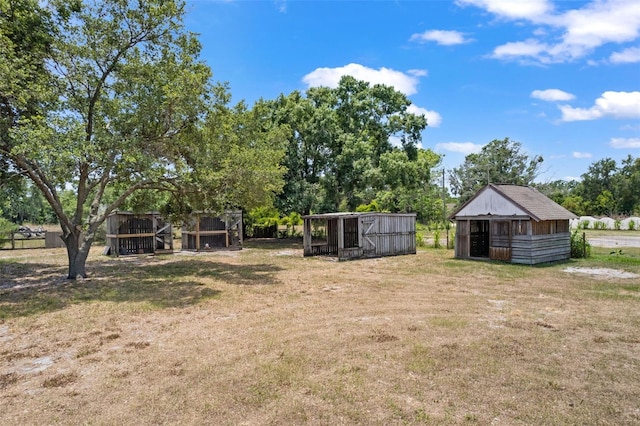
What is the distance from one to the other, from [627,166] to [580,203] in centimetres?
1198

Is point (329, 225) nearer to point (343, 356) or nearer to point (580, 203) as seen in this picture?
point (343, 356)

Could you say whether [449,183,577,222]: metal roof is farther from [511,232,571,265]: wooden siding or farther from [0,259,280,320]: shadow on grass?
[0,259,280,320]: shadow on grass

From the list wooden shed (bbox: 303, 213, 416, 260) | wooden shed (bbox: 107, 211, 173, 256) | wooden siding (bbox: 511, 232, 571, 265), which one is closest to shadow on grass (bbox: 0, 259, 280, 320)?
wooden shed (bbox: 107, 211, 173, 256)

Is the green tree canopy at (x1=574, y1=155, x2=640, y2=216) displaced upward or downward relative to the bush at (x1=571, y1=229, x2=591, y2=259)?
upward

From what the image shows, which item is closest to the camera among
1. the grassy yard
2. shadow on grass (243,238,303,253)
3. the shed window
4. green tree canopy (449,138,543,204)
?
the grassy yard

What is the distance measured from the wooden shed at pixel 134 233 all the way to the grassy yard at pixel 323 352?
30.3 feet

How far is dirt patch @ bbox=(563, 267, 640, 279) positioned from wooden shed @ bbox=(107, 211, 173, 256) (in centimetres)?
1965

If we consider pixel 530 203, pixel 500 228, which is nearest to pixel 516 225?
pixel 500 228

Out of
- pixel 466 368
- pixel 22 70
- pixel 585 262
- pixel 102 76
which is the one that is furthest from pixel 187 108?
pixel 585 262

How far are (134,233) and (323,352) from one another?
19635 millimetres

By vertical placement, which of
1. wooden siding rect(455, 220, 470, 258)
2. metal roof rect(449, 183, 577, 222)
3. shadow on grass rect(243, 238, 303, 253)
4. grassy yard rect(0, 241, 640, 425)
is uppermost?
metal roof rect(449, 183, 577, 222)

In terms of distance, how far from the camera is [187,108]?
12.6 m

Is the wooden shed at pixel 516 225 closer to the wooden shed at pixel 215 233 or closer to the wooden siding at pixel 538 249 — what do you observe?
the wooden siding at pixel 538 249

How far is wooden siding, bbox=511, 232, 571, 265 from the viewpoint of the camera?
1634cm
